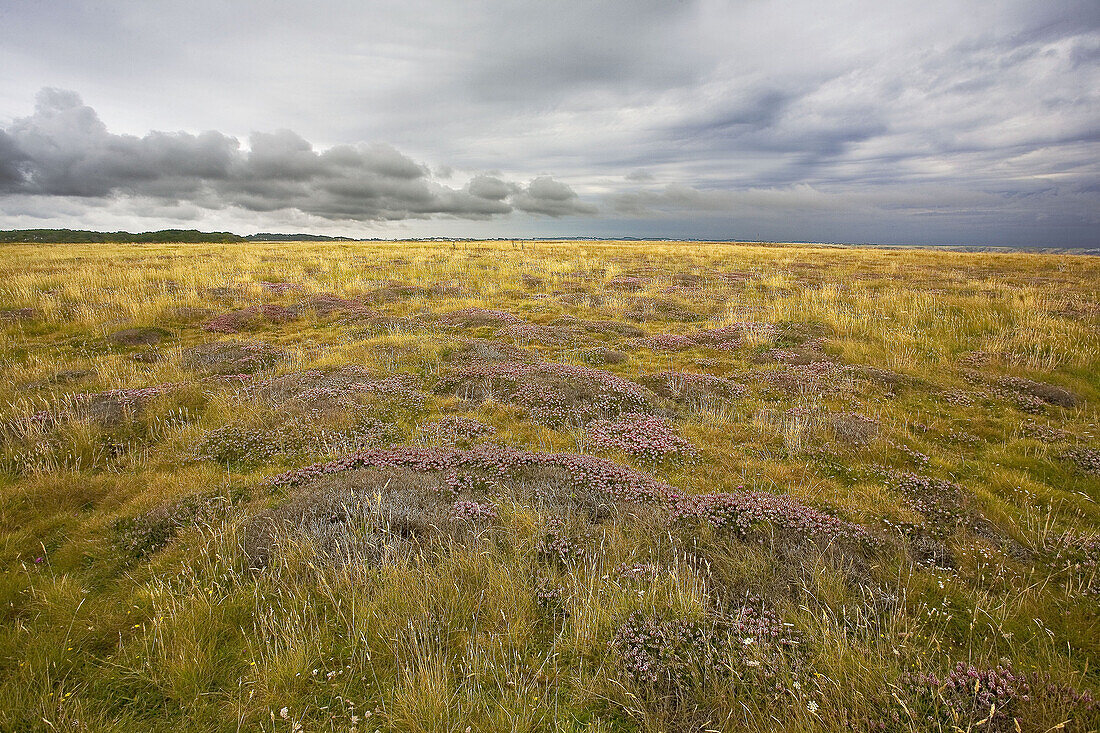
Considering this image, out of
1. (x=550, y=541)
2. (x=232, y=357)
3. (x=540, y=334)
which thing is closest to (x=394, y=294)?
(x=540, y=334)

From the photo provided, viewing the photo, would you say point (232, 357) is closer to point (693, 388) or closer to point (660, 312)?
point (693, 388)

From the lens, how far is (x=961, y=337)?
590 inches

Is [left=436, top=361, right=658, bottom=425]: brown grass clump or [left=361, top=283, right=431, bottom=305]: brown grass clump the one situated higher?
[left=361, top=283, right=431, bottom=305]: brown grass clump

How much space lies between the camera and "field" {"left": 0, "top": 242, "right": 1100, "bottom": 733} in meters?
3.49

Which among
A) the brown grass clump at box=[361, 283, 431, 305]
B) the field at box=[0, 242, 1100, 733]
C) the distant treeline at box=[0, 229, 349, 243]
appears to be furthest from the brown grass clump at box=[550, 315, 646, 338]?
the distant treeline at box=[0, 229, 349, 243]

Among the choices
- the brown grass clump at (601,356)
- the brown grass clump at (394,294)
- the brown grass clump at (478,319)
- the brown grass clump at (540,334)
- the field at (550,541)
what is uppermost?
the brown grass clump at (394,294)

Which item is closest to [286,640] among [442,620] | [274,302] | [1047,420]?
[442,620]

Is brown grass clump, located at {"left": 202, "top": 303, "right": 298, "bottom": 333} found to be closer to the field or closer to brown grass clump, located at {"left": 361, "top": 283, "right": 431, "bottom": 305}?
the field

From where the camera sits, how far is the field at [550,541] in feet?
11.4

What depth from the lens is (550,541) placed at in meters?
5.39

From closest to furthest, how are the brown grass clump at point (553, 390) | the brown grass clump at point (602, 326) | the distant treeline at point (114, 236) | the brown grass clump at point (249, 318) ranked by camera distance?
1. the brown grass clump at point (553, 390)
2. the brown grass clump at point (602, 326)
3. the brown grass clump at point (249, 318)
4. the distant treeline at point (114, 236)

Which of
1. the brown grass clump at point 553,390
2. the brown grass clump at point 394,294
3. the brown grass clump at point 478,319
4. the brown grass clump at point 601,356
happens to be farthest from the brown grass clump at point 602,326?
the brown grass clump at point 394,294

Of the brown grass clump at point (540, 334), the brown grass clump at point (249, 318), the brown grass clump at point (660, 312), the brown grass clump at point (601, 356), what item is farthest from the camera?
the brown grass clump at point (660, 312)

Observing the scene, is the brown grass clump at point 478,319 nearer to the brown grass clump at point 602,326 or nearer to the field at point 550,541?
the brown grass clump at point 602,326
